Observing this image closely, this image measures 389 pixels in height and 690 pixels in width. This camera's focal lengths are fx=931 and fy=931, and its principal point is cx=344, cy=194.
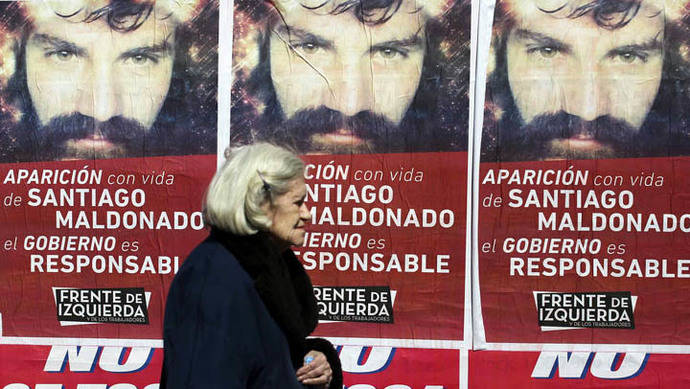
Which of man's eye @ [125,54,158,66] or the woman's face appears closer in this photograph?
the woman's face

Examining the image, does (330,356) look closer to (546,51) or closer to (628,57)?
(546,51)

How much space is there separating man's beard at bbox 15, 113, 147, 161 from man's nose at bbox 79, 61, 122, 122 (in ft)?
0.10

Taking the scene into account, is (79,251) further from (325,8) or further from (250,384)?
(250,384)

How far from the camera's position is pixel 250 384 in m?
2.11

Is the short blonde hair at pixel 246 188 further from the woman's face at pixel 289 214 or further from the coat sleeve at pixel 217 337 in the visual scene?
the coat sleeve at pixel 217 337

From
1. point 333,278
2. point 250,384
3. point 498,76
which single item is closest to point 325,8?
point 498,76

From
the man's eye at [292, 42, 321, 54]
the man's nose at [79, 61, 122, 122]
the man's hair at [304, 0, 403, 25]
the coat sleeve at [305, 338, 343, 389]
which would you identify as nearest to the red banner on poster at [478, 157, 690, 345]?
the man's hair at [304, 0, 403, 25]

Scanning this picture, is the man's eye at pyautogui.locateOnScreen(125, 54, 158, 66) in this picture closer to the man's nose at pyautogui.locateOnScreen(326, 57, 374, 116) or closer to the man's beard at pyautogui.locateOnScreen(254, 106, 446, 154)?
the man's beard at pyautogui.locateOnScreen(254, 106, 446, 154)

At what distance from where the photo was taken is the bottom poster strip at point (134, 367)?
13.0ft

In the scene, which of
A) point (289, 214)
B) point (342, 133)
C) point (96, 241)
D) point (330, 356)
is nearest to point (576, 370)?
point (342, 133)

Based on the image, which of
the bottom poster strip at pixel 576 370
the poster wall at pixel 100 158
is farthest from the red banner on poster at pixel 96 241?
the bottom poster strip at pixel 576 370

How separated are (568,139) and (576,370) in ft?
3.15

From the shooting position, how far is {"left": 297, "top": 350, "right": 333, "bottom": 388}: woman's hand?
2.41 metres

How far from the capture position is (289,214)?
2301mm
